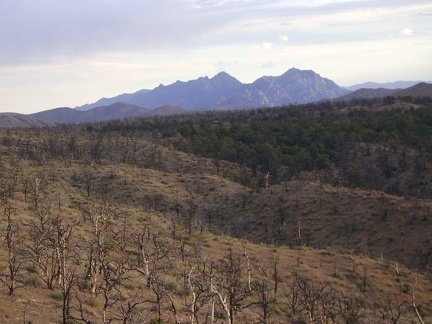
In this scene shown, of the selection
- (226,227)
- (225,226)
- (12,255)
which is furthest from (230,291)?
(225,226)

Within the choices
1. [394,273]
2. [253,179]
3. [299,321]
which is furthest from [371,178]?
[299,321]

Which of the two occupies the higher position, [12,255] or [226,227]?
[12,255]

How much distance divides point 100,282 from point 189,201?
28.1 meters

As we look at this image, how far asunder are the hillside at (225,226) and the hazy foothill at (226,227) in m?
0.13

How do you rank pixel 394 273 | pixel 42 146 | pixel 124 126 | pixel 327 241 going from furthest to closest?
pixel 124 126, pixel 42 146, pixel 327 241, pixel 394 273

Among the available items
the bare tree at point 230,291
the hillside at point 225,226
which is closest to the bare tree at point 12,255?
the hillside at point 225,226

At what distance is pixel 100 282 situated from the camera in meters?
13.4

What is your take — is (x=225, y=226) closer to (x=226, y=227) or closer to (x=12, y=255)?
(x=226, y=227)

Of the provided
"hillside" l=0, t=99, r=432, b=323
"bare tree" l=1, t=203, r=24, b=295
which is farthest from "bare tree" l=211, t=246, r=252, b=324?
"bare tree" l=1, t=203, r=24, b=295

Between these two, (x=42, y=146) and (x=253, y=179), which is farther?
(x=42, y=146)

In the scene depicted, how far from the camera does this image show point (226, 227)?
36.8 m

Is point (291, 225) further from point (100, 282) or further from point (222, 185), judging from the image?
point (100, 282)

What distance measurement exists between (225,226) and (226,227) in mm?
270

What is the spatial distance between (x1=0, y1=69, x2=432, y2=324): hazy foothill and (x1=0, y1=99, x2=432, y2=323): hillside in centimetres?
13
